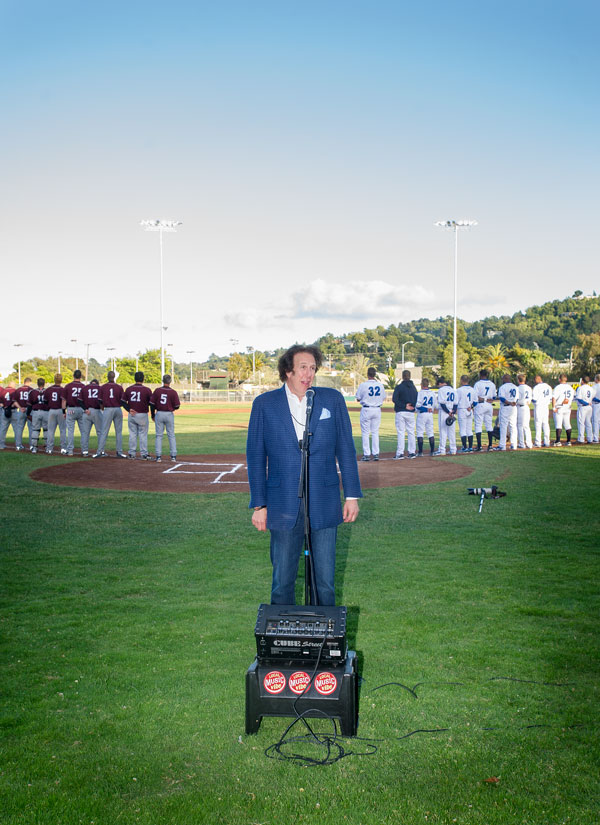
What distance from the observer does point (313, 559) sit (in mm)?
4652

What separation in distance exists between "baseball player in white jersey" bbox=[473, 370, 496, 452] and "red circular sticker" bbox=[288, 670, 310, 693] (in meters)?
17.8

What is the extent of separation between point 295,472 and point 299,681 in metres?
1.31

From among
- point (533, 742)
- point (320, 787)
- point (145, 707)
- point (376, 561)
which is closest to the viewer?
point (320, 787)

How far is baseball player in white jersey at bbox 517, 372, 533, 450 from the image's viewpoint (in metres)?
21.0

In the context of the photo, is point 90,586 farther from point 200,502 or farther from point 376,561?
point 200,502

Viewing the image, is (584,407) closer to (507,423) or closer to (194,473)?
(507,423)

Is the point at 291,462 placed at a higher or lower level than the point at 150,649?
higher

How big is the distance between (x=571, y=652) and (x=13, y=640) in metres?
4.46

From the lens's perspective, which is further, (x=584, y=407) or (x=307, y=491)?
(x=584, y=407)

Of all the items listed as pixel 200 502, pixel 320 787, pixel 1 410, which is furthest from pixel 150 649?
pixel 1 410

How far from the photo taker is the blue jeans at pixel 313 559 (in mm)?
4645

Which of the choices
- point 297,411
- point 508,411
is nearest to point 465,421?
point 508,411

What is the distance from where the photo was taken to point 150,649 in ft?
17.9

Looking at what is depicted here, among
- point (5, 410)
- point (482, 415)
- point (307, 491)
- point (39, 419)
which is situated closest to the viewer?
point (307, 491)
